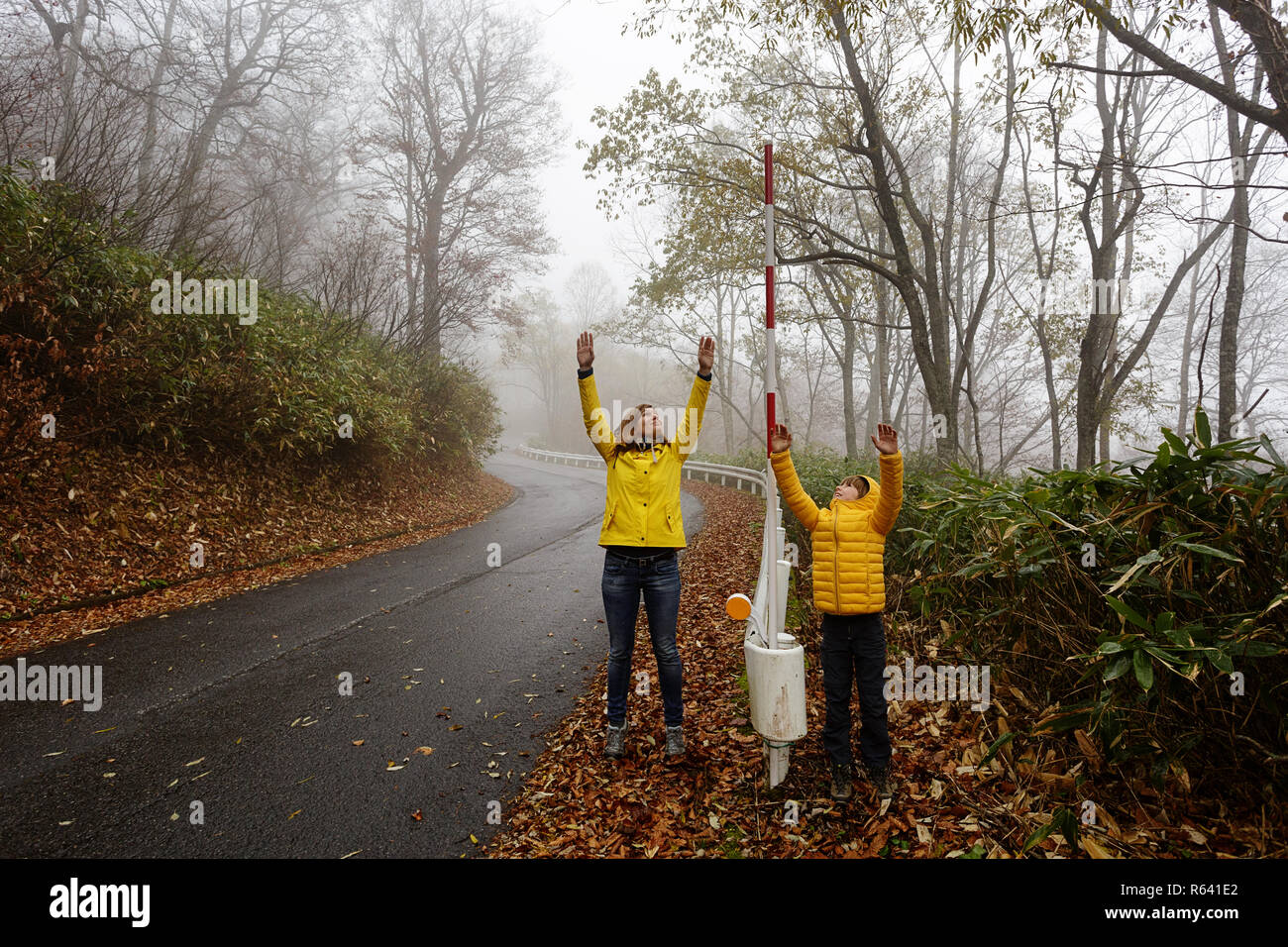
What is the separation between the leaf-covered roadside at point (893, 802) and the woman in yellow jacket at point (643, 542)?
338mm

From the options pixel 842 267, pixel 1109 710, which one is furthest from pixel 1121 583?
pixel 842 267

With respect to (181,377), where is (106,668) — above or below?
below

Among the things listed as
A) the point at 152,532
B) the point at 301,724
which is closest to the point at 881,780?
the point at 301,724

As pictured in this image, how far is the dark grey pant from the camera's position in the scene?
3215 mm

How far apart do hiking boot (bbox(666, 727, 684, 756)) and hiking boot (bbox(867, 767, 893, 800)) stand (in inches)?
43.4

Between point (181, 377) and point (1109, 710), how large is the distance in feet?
35.5

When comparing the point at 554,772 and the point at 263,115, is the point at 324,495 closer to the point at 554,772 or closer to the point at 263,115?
the point at 554,772

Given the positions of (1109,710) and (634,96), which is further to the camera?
(634,96)

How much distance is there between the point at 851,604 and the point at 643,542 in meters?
1.22

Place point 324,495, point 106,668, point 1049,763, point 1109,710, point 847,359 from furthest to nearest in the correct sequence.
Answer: point 847,359 → point 324,495 → point 106,668 → point 1049,763 → point 1109,710

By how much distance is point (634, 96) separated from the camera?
1150 centimetres

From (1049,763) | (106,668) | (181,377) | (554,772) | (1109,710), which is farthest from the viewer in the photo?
(181,377)

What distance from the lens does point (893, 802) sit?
3.16 m

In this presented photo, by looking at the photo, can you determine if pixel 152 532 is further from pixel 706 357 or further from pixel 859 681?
pixel 859 681
